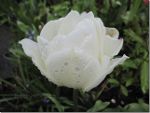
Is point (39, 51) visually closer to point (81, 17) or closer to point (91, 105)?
point (81, 17)

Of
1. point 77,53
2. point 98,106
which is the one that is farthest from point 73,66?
point 98,106

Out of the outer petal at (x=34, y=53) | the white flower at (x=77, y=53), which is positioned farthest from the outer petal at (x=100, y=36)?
the outer petal at (x=34, y=53)

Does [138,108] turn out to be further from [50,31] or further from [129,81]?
[50,31]

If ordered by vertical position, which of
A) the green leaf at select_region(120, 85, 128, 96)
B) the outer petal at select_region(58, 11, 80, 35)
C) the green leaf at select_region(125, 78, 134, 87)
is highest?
the outer petal at select_region(58, 11, 80, 35)

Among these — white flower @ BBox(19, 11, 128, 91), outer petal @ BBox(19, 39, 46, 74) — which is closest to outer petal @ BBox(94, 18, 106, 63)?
white flower @ BBox(19, 11, 128, 91)

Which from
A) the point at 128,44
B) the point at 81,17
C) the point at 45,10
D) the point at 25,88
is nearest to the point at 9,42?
the point at 45,10

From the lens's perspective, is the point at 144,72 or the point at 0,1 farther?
the point at 0,1

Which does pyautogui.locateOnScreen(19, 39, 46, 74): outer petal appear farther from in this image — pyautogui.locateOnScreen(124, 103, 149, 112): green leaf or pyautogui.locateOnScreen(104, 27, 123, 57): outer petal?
pyautogui.locateOnScreen(124, 103, 149, 112): green leaf
